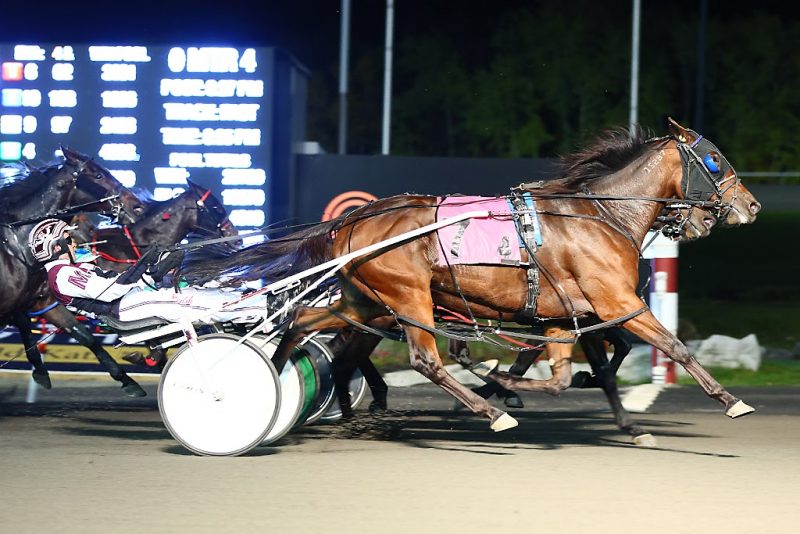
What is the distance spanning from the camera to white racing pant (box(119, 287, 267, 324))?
7.55 metres

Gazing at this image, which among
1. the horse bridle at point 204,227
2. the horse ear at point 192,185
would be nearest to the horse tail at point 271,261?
the horse bridle at point 204,227

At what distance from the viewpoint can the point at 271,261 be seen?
8.02 metres

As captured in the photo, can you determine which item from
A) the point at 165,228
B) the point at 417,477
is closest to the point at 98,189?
the point at 165,228

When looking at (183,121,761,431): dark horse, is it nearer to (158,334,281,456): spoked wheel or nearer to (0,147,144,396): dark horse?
(158,334,281,456): spoked wheel

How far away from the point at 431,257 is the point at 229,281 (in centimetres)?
146

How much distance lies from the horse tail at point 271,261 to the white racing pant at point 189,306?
0.14 m

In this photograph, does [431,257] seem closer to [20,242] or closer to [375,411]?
[375,411]

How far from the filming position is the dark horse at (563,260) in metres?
7.15

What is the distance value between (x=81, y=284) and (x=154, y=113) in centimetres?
401

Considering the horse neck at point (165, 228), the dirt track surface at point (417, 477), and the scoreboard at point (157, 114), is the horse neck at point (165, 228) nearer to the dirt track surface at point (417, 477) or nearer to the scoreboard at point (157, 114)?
the scoreboard at point (157, 114)

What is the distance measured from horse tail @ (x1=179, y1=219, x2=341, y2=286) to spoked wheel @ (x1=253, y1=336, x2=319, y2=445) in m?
0.51

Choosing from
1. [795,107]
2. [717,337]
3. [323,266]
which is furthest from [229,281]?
[795,107]

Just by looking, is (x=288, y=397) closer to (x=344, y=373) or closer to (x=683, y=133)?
(x=344, y=373)

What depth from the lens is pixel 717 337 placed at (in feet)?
40.0
